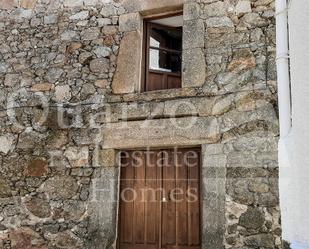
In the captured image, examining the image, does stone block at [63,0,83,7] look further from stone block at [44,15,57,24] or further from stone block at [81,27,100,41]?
stone block at [81,27,100,41]

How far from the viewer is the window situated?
4.71 meters

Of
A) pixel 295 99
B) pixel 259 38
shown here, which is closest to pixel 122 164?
pixel 259 38

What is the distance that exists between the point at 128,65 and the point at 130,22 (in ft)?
1.79

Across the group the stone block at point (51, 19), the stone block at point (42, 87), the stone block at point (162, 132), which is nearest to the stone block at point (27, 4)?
the stone block at point (51, 19)

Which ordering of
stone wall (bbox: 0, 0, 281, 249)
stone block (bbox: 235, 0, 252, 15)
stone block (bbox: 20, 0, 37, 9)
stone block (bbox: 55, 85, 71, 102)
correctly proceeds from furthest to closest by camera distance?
stone block (bbox: 20, 0, 37, 9), stone block (bbox: 55, 85, 71, 102), stone block (bbox: 235, 0, 252, 15), stone wall (bbox: 0, 0, 281, 249)

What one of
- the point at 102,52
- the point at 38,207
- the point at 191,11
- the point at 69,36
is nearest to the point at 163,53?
the point at 191,11

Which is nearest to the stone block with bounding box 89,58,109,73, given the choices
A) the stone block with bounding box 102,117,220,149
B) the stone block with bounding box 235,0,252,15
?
the stone block with bounding box 102,117,220,149

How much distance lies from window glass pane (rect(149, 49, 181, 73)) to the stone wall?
24 cm

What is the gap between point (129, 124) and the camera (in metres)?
4.45

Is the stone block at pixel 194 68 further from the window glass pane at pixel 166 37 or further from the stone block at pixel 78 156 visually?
the stone block at pixel 78 156

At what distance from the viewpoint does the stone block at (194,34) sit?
14.4 feet

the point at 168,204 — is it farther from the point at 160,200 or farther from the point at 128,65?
the point at 128,65

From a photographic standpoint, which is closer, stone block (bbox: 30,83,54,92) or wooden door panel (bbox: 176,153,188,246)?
wooden door panel (bbox: 176,153,188,246)

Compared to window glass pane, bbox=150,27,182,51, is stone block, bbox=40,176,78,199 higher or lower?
lower
